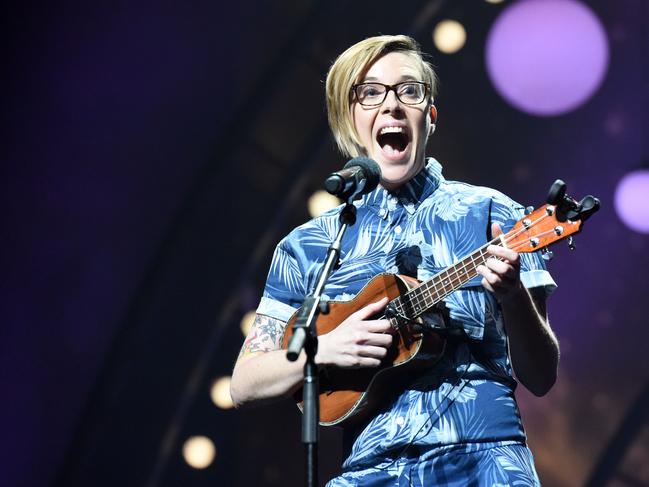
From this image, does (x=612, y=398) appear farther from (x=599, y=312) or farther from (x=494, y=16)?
(x=494, y=16)

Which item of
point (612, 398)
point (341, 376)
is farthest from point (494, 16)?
point (341, 376)

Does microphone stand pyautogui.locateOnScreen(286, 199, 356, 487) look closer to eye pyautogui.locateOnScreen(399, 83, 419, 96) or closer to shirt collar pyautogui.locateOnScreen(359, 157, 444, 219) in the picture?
shirt collar pyautogui.locateOnScreen(359, 157, 444, 219)

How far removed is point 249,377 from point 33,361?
203 cm

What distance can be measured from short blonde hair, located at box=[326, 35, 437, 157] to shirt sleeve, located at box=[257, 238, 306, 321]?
42 cm

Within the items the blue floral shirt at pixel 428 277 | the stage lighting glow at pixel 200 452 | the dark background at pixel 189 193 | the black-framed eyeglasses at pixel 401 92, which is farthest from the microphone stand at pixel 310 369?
the stage lighting glow at pixel 200 452

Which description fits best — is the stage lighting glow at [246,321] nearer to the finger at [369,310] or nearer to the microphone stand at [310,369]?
the finger at [369,310]

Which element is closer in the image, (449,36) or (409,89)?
(409,89)

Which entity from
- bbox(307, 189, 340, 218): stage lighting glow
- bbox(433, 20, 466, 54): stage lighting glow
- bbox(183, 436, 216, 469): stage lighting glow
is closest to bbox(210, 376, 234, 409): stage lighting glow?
bbox(183, 436, 216, 469): stage lighting glow

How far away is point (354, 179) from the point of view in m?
2.19

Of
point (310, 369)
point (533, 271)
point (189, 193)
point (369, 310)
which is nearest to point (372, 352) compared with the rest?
point (369, 310)

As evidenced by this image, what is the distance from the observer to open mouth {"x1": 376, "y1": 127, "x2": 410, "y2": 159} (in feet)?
8.58

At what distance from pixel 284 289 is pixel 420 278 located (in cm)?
47

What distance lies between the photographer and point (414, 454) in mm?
2141

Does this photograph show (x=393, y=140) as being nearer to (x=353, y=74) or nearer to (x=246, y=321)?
(x=353, y=74)
